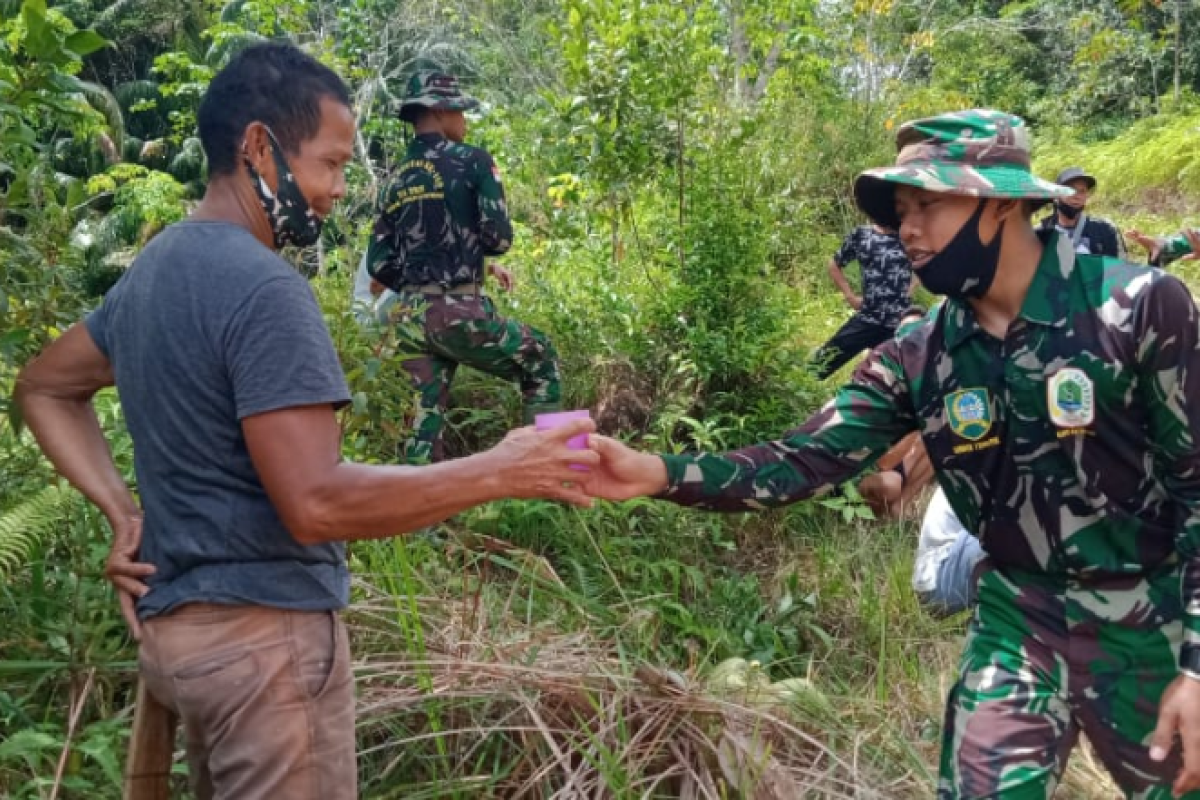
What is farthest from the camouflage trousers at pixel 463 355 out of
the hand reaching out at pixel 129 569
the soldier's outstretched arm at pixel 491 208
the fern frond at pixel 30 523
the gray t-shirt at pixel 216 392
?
the gray t-shirt at pixel 216 392

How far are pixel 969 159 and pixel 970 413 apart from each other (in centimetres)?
54

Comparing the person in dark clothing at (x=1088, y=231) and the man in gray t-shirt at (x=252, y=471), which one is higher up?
the man in gray t-shirt at (x=252, y=471)

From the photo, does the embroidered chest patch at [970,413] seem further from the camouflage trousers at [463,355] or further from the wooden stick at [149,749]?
the camouflage trousers at [463,355]

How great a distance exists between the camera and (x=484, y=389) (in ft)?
20.1

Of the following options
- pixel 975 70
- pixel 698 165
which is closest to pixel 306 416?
pixel 698 165

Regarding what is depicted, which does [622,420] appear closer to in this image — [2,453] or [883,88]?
[2,453]

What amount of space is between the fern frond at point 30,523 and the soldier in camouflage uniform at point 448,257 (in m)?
1.91

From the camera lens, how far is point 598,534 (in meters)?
4.84

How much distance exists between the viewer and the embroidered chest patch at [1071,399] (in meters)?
2.18

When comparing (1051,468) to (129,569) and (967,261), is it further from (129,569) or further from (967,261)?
(129,569)

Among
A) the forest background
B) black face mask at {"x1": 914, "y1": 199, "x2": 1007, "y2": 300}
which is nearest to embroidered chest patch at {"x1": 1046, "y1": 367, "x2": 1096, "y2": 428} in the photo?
black face mask at {"x1": 914, "y1": 199, "x2": 1007, "y2": 300}

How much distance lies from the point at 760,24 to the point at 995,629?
6.69 metres

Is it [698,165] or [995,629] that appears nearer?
[995,629]

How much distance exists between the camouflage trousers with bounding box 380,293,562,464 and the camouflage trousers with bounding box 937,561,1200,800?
3184mm
